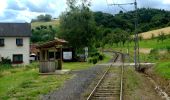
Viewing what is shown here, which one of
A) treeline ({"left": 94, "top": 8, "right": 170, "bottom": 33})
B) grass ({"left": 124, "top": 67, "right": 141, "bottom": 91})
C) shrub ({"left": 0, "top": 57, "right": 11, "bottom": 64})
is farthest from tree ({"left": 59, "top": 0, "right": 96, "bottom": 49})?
treeline ({"left": 94, "top": 8, "right": 170, "bottom": 33})

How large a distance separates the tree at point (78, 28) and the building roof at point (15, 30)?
6.05 meters

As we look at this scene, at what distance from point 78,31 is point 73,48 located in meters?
3.02

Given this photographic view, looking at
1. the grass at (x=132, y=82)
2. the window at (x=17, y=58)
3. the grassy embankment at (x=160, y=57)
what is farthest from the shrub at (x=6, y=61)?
the grass at (x=132, y=82)

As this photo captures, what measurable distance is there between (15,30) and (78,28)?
35.1ft

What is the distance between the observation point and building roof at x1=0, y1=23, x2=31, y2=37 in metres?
73.1

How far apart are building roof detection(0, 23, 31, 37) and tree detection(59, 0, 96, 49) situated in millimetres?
6055

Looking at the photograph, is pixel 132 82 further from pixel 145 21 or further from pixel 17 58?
pixel 145 21

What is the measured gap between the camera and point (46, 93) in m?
23.9

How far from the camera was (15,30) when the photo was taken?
7412 centimetres

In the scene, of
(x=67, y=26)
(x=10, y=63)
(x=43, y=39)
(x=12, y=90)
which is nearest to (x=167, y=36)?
(x=43, y=39)

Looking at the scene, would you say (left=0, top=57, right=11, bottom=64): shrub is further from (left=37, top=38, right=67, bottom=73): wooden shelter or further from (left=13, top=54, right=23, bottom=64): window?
(left=37, top=38, right=67, bottom=73): wooden shelter

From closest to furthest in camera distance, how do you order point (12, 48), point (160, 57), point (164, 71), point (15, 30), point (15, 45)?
point (164, 71)
point (160, 57)
point (15, 45)
point (12, 48)
point (15, 30)

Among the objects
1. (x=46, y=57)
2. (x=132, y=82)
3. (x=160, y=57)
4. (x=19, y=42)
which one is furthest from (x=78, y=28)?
(x=132, y=82)

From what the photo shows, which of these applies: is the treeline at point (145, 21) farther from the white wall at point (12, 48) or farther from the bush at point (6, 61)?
the bush at point (6, 61)
